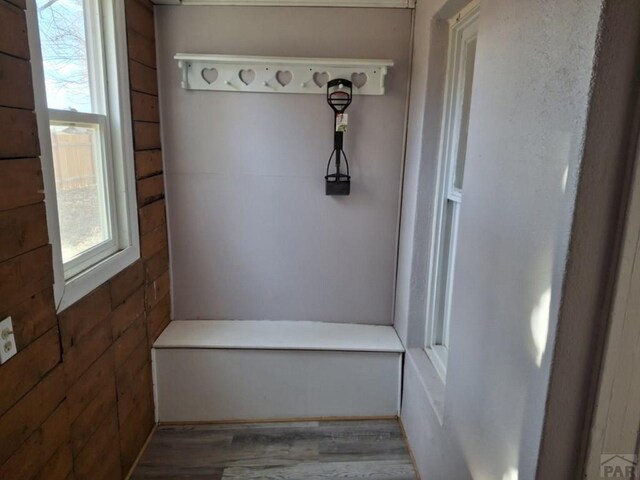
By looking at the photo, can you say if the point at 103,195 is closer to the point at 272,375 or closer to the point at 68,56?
the point at 68,56

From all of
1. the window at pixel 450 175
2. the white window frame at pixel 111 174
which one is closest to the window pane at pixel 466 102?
the window at pixel 450 175

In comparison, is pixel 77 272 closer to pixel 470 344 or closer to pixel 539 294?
pixel 470 344

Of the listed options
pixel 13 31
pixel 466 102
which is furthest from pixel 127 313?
pixel 466 102

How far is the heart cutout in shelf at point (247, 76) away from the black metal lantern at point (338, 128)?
Result: 1.30ft

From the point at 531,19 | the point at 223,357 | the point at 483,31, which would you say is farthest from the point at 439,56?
the point at 223,357

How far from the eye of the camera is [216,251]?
2480mm

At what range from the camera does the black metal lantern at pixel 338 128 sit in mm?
2201

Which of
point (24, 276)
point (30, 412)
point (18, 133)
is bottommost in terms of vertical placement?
point (30, 412)

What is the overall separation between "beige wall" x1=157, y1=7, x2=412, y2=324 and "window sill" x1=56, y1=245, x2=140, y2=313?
0.53 m

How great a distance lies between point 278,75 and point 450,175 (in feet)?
3.33

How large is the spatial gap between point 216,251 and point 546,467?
1894 mm

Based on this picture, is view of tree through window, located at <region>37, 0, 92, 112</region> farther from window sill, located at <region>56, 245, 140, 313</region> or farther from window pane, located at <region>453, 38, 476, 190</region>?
window pane, located at <region>453, 38, 476, 190</region>

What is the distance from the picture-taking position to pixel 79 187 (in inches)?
65.2

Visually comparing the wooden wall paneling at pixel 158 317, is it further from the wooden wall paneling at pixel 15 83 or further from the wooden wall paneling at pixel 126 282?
the wooden wall paneling at pixel 15 83
